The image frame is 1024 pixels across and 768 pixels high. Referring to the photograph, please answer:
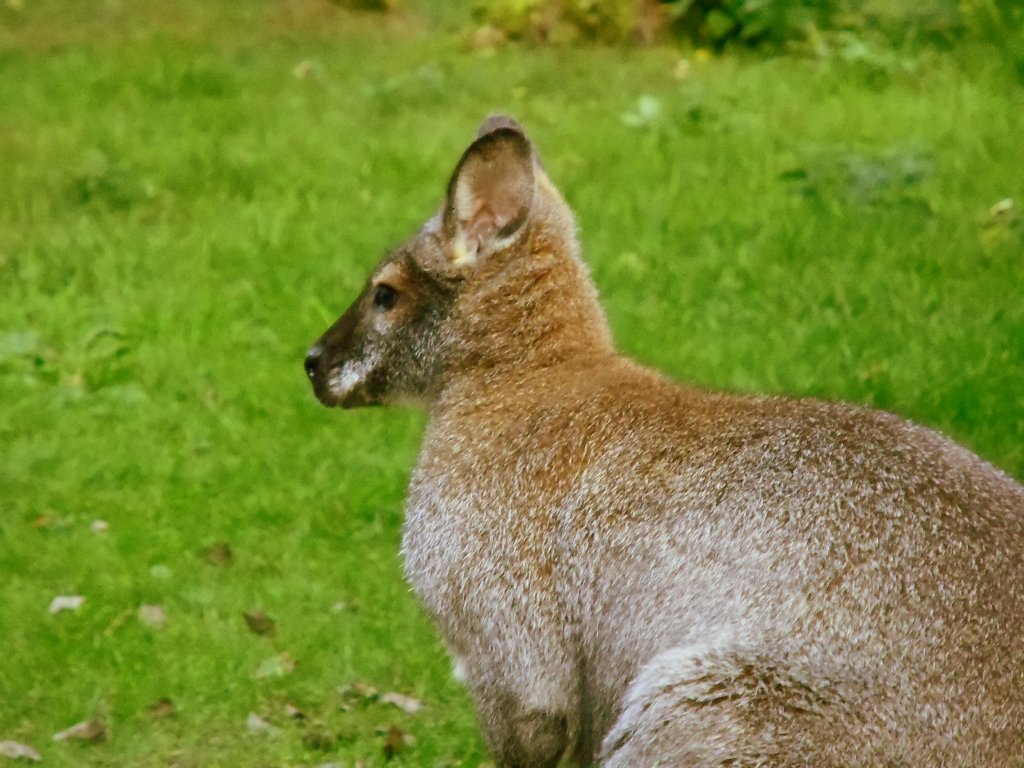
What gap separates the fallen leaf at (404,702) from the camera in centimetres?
632

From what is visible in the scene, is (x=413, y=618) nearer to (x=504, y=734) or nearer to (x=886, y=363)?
(x=504, y=734)

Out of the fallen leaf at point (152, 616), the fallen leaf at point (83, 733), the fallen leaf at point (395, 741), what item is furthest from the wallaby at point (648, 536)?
the fallen leaf at point (152, 616)

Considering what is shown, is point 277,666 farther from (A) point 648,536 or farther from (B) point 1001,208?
(B) point 1001,208

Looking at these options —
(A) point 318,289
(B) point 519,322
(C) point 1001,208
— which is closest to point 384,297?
(B) point 519,322

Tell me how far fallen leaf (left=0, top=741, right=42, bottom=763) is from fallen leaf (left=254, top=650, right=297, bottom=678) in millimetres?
827

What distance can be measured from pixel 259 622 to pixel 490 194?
233 centimetres

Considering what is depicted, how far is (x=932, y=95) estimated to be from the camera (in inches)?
448

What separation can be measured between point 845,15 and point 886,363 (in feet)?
16.6

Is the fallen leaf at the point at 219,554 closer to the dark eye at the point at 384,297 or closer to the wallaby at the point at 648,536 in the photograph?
the wallaby at the point at 648,536

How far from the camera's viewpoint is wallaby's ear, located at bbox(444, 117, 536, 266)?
16.8 feet

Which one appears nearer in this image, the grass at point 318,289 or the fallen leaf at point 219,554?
the grass at point 318,289

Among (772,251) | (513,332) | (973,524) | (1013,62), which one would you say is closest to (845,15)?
(1013,62)

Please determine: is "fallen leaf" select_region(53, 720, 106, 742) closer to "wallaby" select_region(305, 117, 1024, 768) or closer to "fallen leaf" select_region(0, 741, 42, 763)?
"fallen leaf" select_region(0, 741, 42, 763)

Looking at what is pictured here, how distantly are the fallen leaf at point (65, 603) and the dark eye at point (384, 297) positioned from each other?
7.24ft
